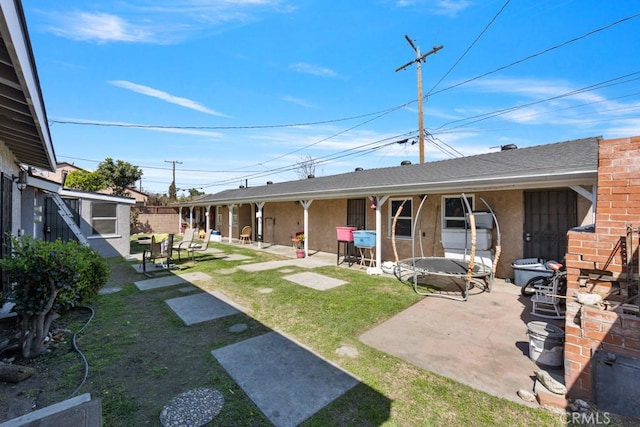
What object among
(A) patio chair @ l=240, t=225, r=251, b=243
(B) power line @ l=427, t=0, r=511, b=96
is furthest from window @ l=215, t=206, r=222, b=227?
(B) power line @ l=427, t=0, r=511, b=96

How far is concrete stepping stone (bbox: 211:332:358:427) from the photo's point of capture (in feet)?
7.85

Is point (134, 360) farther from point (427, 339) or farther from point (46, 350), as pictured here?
point (427, 339)

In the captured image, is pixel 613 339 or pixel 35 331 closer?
pixel 613 339

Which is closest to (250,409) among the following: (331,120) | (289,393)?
(289,393)

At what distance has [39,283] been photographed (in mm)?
3188

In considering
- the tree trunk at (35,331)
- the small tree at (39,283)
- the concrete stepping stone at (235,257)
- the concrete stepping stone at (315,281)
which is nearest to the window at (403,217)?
the concrete stepping stone at (315,281)

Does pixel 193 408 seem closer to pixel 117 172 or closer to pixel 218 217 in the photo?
pixel 218 217

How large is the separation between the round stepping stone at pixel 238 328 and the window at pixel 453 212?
6.40m

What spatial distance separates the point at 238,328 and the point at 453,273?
175 inches

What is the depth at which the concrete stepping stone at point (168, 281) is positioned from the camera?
21.8 feet

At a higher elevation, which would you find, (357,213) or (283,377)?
(357,213)

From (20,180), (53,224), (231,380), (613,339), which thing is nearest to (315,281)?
(231,380)

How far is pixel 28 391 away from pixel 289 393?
2498 millimetres

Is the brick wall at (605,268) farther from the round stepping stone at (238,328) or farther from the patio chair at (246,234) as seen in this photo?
the patio chair at (246,234)
